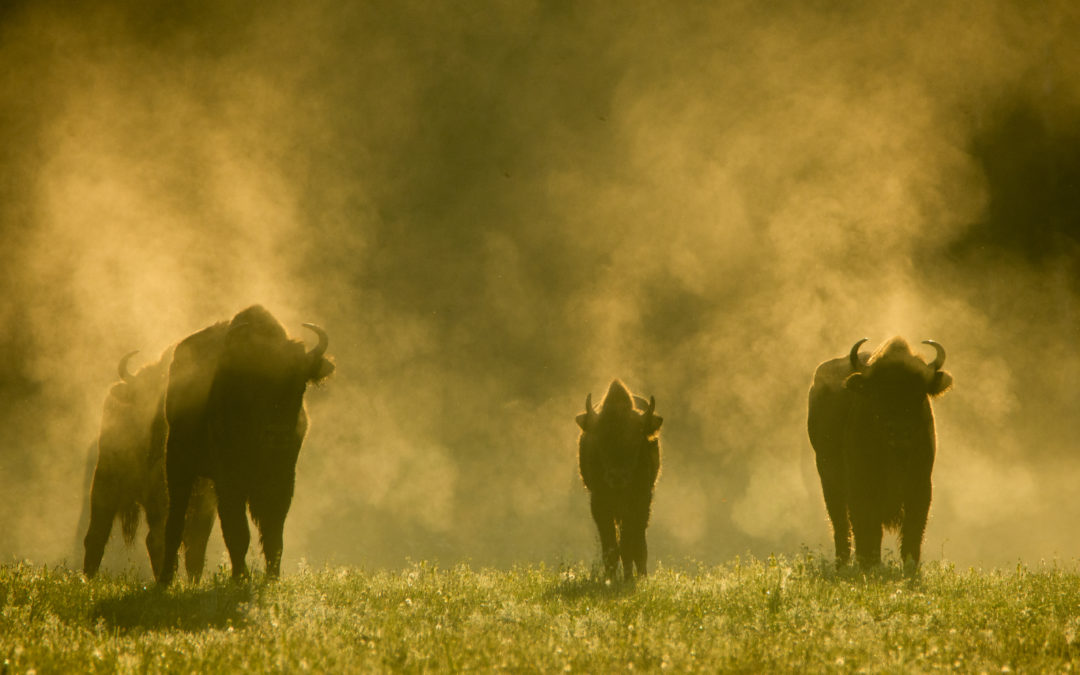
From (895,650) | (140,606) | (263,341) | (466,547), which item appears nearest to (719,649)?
(895,650)

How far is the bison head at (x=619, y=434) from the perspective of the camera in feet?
38.7

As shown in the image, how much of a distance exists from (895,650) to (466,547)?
769 inches

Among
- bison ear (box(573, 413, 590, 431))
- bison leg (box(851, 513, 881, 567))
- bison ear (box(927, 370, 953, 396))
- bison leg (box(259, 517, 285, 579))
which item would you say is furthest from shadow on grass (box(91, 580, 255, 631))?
bison ear (box(927, 370, 953, 396))

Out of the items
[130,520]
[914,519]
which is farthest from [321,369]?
[914,519]

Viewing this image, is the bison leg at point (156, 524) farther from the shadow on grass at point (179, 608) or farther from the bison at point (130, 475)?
the shadow on grass at point (179, 608)

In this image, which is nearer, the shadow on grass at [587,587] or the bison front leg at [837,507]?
the shadow on grass at [587,587]

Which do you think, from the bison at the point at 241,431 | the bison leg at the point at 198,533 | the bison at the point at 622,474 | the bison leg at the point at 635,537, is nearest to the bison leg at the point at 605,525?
the bison at the point at 622,474

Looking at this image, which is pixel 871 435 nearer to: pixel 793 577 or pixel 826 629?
pixel 793 577

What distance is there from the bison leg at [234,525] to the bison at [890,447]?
20.7 feet

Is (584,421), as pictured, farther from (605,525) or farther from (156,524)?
(156,524)

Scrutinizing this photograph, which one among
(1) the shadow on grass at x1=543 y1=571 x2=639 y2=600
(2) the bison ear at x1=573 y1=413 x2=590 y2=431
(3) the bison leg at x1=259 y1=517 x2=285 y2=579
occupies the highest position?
(2) the bison ear at x1=573 y1=413 x2=590 y2=431

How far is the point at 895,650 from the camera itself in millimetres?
6125

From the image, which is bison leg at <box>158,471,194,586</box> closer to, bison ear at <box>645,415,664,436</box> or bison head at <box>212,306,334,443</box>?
bison head at <box>212,306,334,443</box>

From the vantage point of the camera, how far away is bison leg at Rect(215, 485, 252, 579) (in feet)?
31.6
